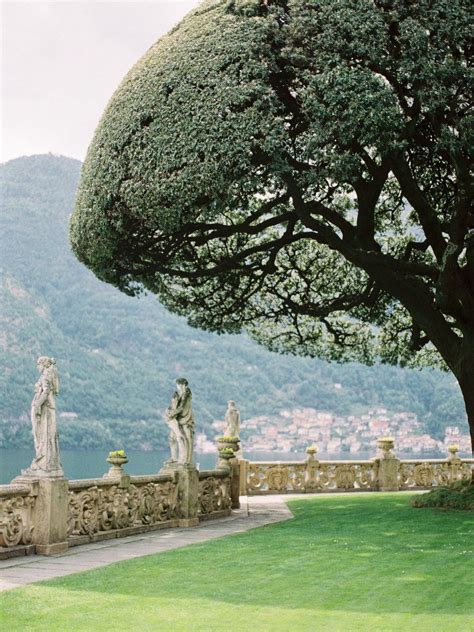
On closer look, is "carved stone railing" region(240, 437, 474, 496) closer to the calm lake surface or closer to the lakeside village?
the calm lake surface

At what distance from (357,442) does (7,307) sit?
27.7m

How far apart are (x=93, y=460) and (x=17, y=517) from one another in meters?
47.3

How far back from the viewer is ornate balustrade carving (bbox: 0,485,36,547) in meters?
13.7

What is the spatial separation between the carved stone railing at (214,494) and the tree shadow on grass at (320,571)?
258 centimetres

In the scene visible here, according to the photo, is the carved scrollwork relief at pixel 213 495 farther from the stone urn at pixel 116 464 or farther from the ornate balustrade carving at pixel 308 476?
the ornate balustrade carving at pixel 308 476

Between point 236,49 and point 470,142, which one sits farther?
point 236,49

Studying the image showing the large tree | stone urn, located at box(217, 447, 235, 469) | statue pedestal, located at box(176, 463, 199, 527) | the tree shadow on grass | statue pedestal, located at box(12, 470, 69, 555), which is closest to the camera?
the tree shadow on grass

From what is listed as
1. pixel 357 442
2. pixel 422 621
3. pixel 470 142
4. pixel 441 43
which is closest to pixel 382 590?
pixel 422 621

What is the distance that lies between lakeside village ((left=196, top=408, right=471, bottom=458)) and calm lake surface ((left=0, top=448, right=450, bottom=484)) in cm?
70

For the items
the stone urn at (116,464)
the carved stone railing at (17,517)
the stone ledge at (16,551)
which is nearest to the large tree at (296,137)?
the stone urn at (116,464)

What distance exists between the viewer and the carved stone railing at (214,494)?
64.2ft

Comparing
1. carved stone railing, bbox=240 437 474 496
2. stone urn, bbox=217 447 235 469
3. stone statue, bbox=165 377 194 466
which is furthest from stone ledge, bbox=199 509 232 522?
carved stone railing, bbox=240 437 474 496

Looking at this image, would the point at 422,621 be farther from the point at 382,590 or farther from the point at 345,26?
the point at 345,26

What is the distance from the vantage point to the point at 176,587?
1103cm
